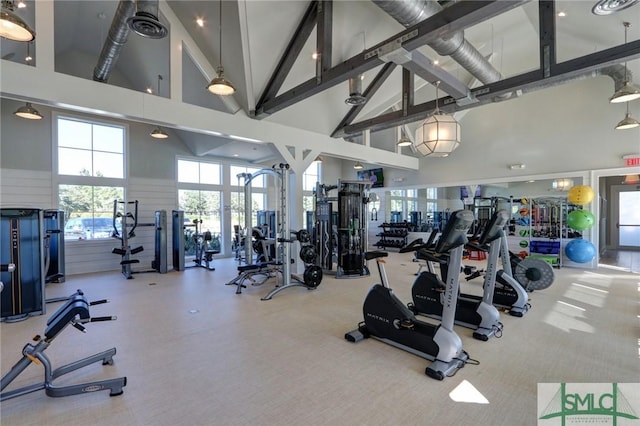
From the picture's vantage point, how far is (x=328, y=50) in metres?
5.27

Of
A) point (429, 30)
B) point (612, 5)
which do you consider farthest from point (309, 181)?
point (612, 5)

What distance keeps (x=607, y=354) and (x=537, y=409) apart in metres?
1.57

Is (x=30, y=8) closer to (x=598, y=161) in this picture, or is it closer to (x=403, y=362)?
(x=403, y=362)

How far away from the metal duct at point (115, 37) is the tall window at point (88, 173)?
173 centimetres

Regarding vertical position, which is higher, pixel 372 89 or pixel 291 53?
pixel 291 53

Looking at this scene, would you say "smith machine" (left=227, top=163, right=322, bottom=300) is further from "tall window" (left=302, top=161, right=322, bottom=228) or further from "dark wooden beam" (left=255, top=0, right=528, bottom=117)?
"tall window" (left=302, top=161, right=322, bottom=228)

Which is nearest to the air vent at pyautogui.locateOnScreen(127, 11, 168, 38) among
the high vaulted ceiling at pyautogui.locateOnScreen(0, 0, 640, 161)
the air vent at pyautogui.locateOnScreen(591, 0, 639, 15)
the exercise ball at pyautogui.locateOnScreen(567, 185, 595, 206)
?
the high vaulted ceiling at pyautogui.locateOnScreen(0, 0, 640, 161)

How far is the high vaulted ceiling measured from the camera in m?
4.57

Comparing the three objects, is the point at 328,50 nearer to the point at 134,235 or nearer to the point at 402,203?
the point at 134,235

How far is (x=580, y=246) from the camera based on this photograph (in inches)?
289

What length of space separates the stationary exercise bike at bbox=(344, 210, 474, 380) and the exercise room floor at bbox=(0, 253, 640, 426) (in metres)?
0.11

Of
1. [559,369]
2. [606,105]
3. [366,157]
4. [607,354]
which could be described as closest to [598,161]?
[606,105]

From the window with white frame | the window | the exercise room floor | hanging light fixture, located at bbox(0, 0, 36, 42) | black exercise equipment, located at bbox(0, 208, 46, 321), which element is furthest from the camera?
the window with white frame

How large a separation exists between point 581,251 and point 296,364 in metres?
8.00
